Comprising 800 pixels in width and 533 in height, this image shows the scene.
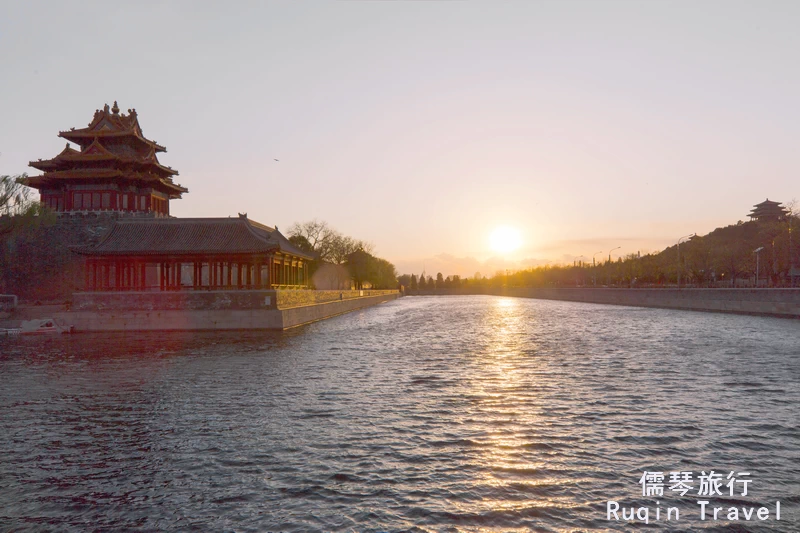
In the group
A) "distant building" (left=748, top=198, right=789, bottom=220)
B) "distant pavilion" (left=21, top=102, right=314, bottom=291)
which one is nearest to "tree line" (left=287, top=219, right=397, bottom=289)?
"distant pavilion" (left=21, top=102, right=314, bottom=291)

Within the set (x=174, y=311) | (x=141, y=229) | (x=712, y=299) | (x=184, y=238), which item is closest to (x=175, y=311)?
(x=174, y=311)

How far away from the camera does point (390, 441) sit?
490 inches

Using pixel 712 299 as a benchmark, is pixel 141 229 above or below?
above

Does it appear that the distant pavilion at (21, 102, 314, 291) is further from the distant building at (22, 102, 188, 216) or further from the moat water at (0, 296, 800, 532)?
the moat water at (0, 296, 800, 532)

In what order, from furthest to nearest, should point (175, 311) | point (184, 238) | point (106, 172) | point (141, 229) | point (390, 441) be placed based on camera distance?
point (106, 172), point (141, 229), point (184, 238), point (175, 311), point (390, 441)

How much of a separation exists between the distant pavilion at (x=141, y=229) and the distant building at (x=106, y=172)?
11 cm

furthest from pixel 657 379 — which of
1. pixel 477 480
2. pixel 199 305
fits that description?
pixel 199 305

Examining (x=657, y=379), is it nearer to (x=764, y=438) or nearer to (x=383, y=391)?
(x=764, y=438)

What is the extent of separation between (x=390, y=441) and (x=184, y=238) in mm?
41929

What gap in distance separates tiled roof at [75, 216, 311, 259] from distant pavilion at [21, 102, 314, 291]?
0.08 m

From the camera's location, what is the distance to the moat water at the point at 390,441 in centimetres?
878

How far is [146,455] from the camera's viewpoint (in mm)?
11812

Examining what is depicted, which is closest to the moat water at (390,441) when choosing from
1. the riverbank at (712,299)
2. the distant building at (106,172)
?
the riverbank at (712,299)

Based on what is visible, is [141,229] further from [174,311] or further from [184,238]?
[174,311]
